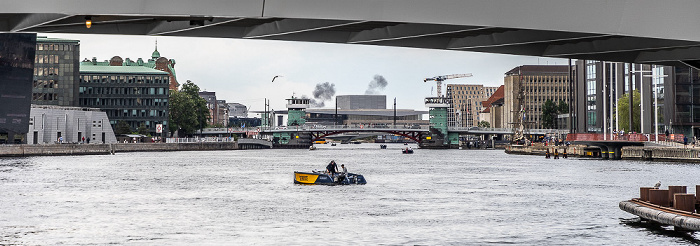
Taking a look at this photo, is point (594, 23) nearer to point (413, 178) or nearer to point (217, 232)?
point (217, 232)

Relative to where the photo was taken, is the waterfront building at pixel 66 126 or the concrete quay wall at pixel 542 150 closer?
the concrete quay wall at pixel 542 150

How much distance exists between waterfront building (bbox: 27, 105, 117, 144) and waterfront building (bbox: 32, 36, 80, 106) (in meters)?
6.99

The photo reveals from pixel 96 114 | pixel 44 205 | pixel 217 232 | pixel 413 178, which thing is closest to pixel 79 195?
pixel 44 205

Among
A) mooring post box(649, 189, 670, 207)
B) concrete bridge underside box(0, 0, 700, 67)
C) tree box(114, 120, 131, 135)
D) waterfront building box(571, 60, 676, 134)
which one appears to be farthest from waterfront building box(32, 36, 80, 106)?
concrete bridge underside box(0, 0, 700, 67)

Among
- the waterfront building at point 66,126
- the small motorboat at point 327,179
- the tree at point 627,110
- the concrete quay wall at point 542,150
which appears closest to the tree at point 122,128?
the waterfront building at point 66,126

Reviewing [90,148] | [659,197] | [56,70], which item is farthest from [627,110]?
[56,70]

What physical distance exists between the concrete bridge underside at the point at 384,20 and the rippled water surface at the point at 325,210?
621 inches

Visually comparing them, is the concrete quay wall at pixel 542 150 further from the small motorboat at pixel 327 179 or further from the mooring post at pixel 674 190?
the mooring post at pixel 674 190

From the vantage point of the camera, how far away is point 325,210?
157 ft

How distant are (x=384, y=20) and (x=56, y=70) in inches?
7150

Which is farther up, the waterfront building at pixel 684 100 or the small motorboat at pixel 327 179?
the waterfront building at pixel 684 100

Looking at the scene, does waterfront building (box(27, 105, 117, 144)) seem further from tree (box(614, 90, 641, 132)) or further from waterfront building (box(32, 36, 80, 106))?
tree (box(614, 90, 641, 132))

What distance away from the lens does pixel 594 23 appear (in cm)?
1695

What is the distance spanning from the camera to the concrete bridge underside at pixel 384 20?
15.2m
